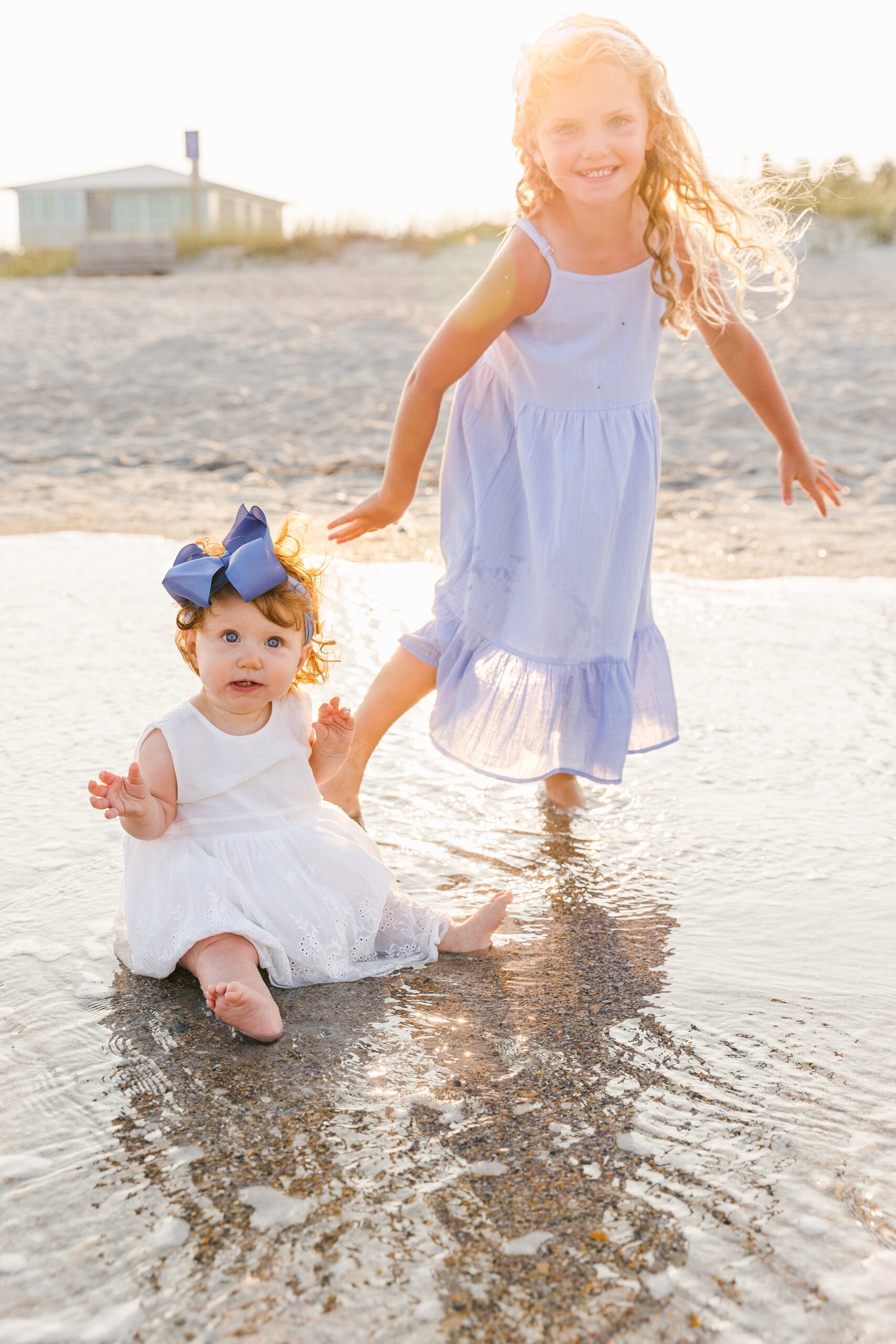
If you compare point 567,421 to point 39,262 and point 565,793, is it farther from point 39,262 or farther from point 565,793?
point 39,262

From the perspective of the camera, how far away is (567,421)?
102 inches

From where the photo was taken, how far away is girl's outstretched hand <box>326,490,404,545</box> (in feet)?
8.50

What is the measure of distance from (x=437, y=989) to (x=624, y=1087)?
391mm

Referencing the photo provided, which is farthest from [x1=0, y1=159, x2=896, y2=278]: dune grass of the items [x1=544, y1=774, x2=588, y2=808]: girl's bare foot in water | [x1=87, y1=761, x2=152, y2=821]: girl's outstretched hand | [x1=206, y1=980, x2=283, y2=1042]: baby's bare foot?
[x1=206, y1=980, x2=283, y2=1042]: baby's bare foot

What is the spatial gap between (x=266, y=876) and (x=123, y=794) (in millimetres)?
284

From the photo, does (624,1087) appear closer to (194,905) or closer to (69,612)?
(194,905)

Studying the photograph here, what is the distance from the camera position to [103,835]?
2480mm

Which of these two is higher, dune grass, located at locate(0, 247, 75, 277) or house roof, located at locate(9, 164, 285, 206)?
house roof, located at locate(9, 164, 285, 206)

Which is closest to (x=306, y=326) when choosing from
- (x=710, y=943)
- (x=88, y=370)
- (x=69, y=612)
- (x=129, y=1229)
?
(x=88, y=370)

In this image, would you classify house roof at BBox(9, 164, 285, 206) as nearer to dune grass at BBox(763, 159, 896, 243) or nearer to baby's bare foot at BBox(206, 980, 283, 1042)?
dune grass at BBox(763, 159, 896, 243)

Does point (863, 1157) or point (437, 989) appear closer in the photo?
point (863, 1157)

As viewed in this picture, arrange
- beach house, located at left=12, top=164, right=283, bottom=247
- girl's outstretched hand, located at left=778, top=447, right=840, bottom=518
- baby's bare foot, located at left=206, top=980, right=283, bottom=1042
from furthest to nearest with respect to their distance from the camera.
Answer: beach house, located at left=12, top=164, right=283, bottom=247
girl's outstretched hand, located at left=778, top=447, right=840, bottom=518
baby's bare foot, located at left=206, top=980, right=283, bottom=1042

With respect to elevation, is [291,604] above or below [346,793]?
above

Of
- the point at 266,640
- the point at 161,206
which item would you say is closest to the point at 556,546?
the point at 266,640
